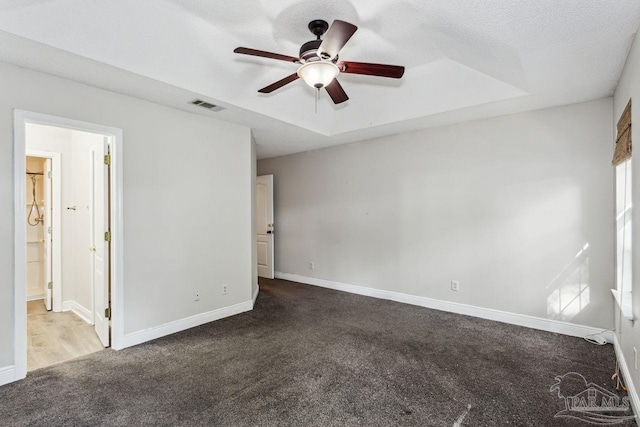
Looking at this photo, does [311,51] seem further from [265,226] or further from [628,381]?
[265,226]

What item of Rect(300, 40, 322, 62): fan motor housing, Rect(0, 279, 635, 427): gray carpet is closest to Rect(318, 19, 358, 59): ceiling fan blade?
Rect(300, 40, 322, 62): fan motor housing

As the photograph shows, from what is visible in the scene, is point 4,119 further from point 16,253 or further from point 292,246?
point 292,246

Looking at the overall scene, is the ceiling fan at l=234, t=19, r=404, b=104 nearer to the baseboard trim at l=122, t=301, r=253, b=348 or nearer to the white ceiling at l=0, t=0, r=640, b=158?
the white ceiling at l=0, t=0, r=640, b=158

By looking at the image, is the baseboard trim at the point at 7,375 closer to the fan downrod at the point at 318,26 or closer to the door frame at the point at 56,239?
the door frame at the point at 56,239

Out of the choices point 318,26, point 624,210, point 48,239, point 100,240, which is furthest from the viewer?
point 48,239

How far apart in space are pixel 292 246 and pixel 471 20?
4662 mm

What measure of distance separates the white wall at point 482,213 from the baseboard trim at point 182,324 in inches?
73.5

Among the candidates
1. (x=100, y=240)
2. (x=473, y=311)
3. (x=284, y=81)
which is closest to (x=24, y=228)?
(x=100, y=240)

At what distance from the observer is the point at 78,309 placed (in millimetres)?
4152

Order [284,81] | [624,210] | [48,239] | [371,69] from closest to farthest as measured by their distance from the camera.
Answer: [371,69] < [284,81] < [624,210] < [48,239]

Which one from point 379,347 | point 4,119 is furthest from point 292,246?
point 4,119

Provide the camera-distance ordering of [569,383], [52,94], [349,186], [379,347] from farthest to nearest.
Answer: [349,186] → [379,347] → [52,94] → [569,383]

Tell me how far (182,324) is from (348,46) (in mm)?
3394

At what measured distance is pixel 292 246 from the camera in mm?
6078
